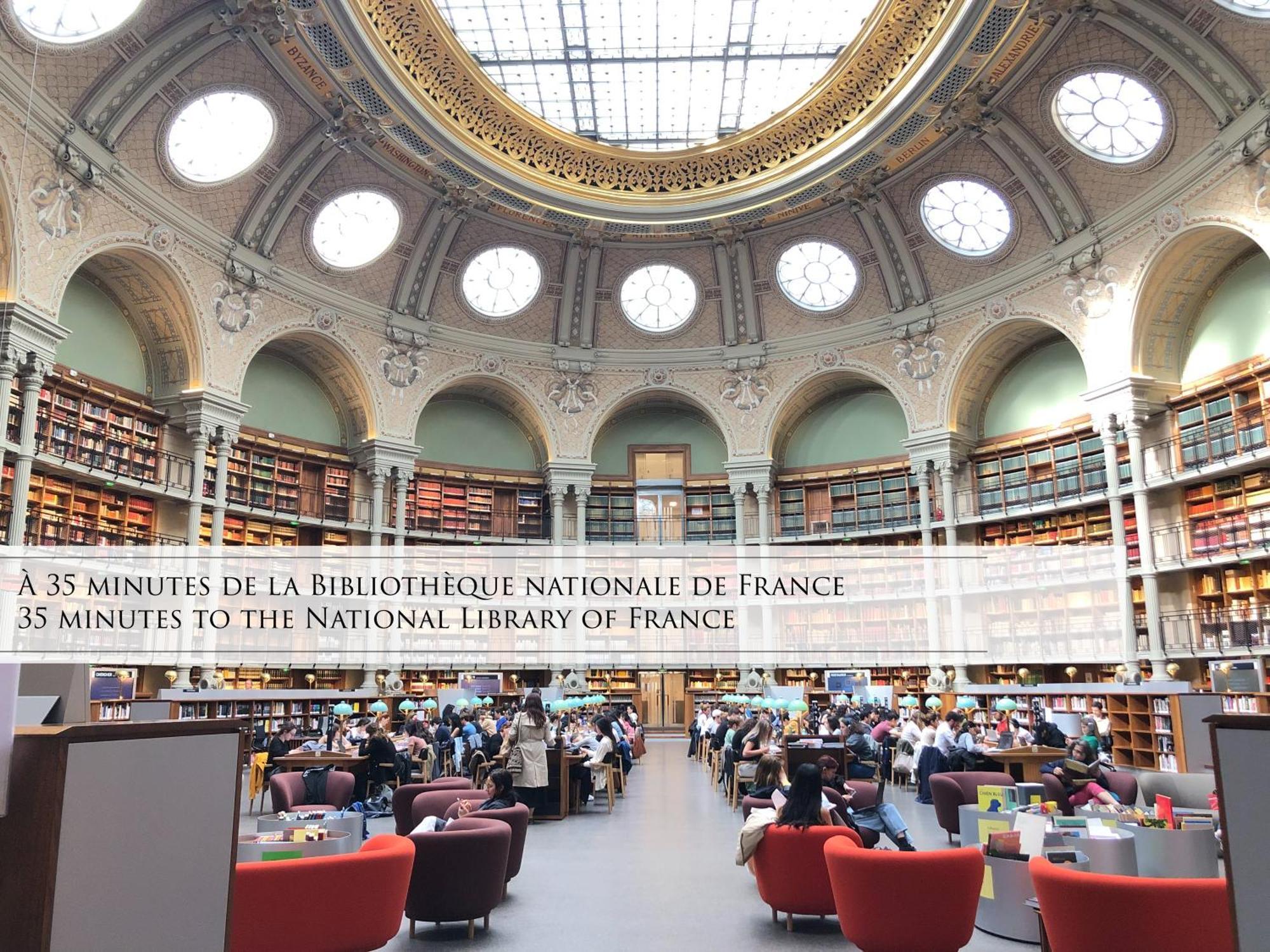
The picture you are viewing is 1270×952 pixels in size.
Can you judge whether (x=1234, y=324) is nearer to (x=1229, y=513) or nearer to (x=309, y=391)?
(x=1229, y=513)

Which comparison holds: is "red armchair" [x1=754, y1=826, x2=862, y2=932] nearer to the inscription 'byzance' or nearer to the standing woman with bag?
the standing woman with bag

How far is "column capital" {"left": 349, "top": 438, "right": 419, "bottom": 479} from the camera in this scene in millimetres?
20281

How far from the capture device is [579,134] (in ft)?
65.4

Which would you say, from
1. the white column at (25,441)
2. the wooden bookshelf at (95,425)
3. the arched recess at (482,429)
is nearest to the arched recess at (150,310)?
the wooden bookshelf at (95,425)

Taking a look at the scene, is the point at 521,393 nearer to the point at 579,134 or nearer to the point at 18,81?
the point at 579,134

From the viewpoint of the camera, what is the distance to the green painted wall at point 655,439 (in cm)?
2375

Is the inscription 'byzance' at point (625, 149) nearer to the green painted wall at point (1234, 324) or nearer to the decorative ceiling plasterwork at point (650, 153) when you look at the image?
the decorative ceiling plasterwork at point (650, 153)

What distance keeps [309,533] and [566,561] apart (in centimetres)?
578

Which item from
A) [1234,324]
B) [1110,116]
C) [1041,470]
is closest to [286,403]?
[1041,470]

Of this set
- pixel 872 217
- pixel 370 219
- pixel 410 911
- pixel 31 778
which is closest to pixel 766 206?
pixel 872 217

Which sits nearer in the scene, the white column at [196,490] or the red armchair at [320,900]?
the red armchair at [320,900]

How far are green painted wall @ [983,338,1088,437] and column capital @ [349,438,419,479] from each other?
12727mm

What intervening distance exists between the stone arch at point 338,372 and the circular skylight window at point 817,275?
960 cm

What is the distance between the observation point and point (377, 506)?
20297 mm
